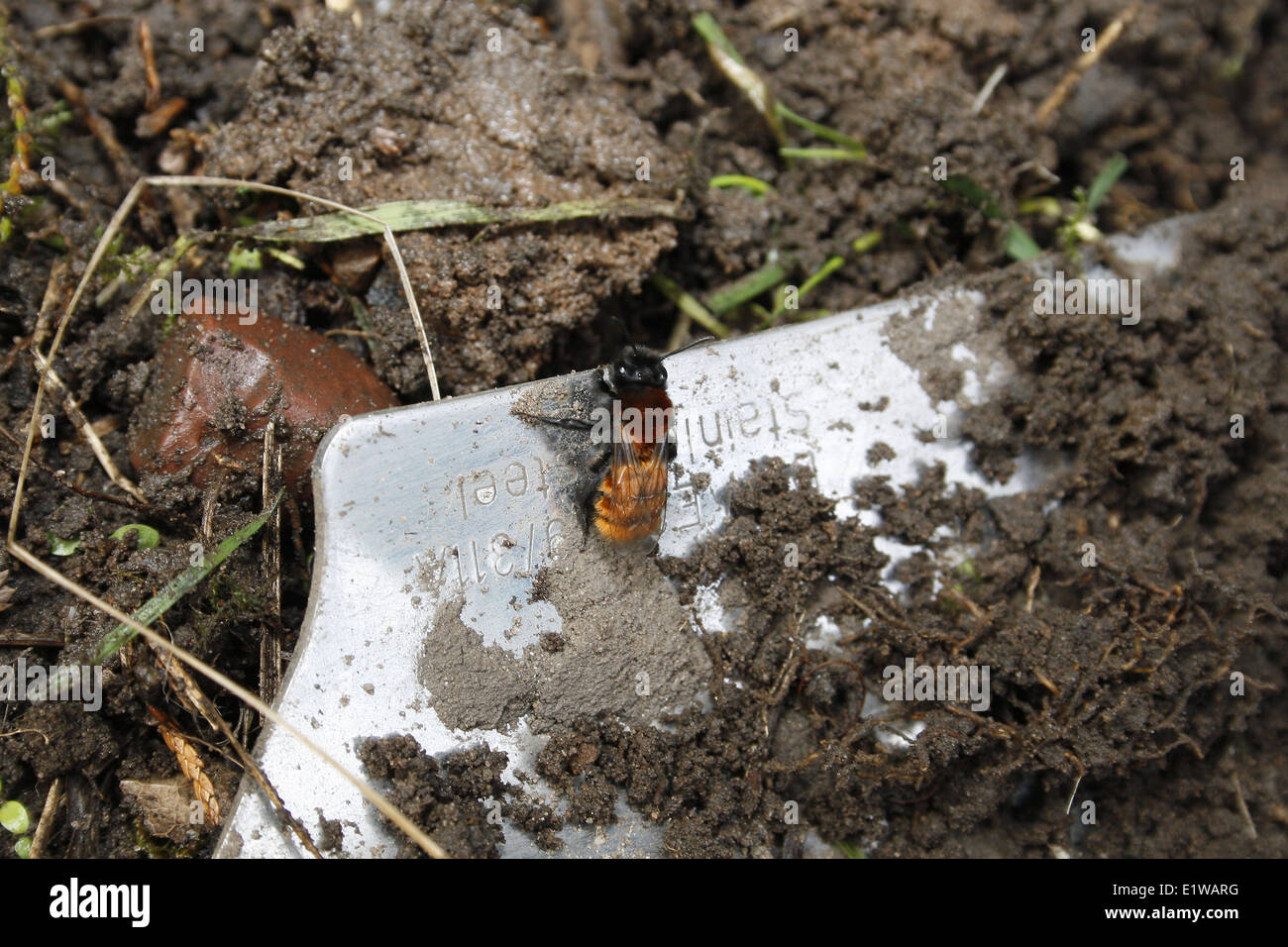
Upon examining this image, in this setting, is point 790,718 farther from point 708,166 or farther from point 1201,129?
point 1201,129

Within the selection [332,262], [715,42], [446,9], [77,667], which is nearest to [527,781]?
[77,667]

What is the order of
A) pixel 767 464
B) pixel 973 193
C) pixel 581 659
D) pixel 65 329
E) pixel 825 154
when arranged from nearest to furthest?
1. pixel 581 659
2. pixel 767 464
3. pixel 65 329
4. pixel 973 193
5. pixel 825 154

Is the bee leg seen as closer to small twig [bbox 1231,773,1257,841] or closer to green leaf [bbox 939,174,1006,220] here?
green leaf [bbox 939,174,1006,220]

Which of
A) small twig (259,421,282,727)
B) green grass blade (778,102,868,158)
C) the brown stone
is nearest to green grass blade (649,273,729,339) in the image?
green grass blade (778,102,868,158)

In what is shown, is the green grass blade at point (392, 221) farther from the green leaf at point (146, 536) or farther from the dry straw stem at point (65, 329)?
the green leaf at point (146, 536)

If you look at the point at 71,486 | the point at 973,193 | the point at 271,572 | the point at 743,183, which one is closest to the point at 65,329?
the point at 71,486

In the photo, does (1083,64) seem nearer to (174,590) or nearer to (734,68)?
(734,68)
